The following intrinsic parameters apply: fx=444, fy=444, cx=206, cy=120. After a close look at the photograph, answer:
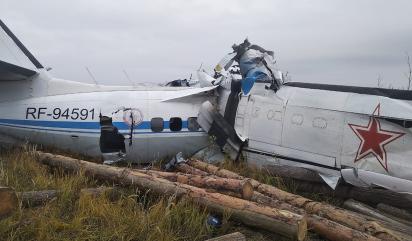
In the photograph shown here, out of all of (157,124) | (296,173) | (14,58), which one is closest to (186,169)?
(157,124)

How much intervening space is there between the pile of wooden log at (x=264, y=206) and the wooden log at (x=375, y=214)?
0.07 ft

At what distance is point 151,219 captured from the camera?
5355mm

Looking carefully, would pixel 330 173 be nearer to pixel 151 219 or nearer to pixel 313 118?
pixel 313 118

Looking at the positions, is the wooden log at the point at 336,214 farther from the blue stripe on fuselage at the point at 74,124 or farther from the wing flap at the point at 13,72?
the wing flap at the point at 13,72

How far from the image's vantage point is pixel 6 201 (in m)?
4.12

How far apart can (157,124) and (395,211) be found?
512 cm

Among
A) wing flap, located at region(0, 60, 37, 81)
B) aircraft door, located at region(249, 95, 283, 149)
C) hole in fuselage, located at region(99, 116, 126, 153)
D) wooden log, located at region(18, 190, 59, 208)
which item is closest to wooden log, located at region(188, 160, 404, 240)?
aircraft door, located at region(249, 95, 283, 149)

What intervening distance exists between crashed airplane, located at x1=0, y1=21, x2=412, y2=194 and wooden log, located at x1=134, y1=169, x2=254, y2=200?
2053 mm

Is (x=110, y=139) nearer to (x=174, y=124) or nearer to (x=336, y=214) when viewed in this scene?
(x=174, y=124)

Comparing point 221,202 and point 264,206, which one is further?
point 221,202

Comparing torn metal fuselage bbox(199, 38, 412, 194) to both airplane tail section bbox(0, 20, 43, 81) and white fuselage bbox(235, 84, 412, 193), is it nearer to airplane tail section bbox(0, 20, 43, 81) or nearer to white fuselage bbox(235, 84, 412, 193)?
white fuselage bbox(235, 84, 412, 193)

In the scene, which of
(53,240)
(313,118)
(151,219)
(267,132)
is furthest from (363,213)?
(53,240)

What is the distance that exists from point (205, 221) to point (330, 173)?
2894 mm

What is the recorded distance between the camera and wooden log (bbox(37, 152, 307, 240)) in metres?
5.05
